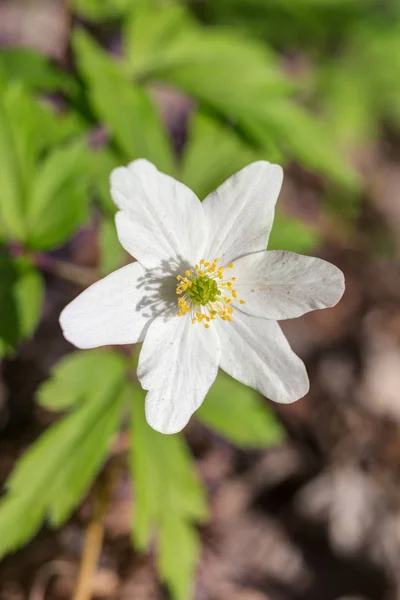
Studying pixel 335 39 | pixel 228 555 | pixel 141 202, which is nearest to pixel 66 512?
pixel 141 202

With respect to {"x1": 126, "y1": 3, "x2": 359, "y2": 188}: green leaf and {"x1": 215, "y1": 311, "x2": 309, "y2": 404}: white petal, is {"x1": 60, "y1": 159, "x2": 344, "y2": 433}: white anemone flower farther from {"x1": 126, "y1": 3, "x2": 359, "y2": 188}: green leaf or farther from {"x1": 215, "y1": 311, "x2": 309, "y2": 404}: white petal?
{"x1": 126, "y1": 3, "x2": 359, "y2": 188}: green leaf

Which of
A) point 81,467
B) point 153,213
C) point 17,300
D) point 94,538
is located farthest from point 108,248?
point 94,538

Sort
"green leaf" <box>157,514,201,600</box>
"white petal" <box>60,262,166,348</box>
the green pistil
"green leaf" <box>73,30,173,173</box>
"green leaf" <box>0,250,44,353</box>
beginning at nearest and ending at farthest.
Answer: "white petal" <box>60,262,166,348</box>, the green pistil, "green leaf" <box>0,250,44,353</box>, "green leaf" <box>73,30,173,173</box>, "green leaf" <box>157,514,201,600</box>

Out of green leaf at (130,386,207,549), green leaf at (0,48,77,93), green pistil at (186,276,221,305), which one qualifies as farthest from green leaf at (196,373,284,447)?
green leaf at (0,48,77,93)

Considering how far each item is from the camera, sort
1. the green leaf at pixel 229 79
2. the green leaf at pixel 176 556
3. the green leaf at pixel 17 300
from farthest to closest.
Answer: the green leaf at pixel 229 79 < the green leaf at pixel 176 556 < the green leaf at pixel 17 300

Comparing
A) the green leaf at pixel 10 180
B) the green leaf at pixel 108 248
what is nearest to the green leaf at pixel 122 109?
the green leaf at pixel 108 248

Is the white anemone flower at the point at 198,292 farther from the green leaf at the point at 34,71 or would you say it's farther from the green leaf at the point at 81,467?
the green leaf at the point at 34,71

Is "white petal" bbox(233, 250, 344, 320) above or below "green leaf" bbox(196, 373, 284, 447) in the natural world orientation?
above

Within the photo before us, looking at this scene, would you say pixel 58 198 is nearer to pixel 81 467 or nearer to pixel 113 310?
pixel 113 310
